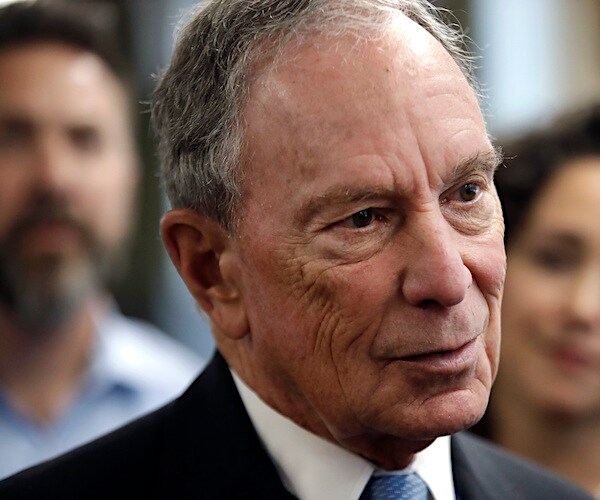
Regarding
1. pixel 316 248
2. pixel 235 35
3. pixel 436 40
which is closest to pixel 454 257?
pixel 316 248

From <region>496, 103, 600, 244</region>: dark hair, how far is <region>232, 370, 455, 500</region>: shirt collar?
5.86 feet

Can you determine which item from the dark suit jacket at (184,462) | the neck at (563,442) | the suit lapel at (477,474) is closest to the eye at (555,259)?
the neck at (563,442)

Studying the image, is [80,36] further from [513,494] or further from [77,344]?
[513,494]

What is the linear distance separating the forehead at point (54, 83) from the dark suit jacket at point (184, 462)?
206cm

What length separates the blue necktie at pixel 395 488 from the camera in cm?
241

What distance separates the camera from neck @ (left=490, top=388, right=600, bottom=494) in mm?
4039

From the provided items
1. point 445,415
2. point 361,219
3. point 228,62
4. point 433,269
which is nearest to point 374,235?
point 361,219

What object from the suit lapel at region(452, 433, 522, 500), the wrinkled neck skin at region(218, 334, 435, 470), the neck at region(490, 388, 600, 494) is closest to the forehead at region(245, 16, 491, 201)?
the wrinkled neck skin at region(218, 334, 435, 470)

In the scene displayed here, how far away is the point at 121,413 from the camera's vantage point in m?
4.51

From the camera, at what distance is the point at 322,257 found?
2.30m

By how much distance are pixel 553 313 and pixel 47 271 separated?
205 cm

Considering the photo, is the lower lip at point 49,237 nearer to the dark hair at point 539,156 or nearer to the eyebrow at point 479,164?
the dark hair at point 539,156

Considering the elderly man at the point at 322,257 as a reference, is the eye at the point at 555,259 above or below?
below

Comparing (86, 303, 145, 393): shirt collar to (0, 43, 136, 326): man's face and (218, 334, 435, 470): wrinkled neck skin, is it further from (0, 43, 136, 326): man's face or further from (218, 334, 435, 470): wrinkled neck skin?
(218, 334, 435, 470): wrinkled neck skin
